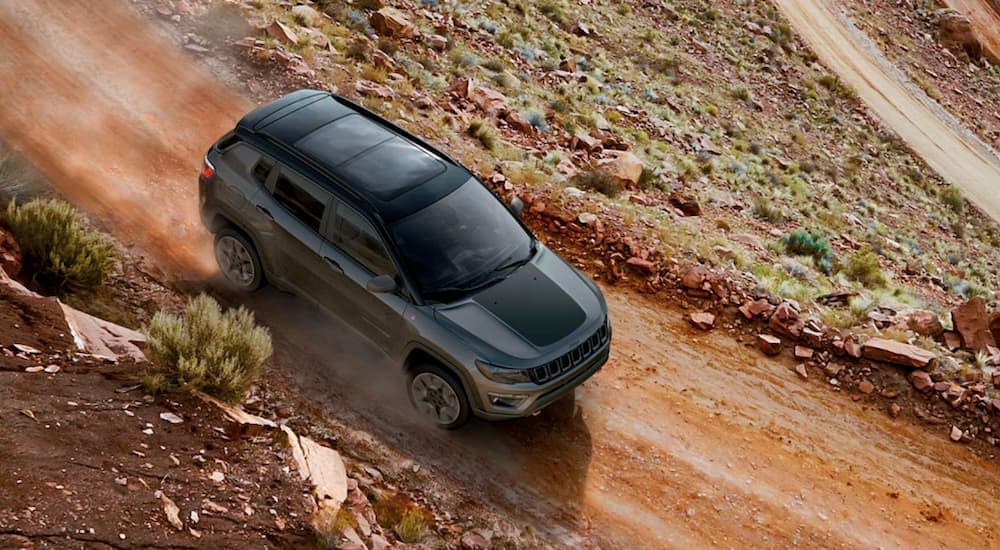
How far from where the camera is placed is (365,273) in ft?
28.8

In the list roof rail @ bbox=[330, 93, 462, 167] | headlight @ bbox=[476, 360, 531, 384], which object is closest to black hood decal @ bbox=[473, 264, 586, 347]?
headlight @ bbox=[476, 360, 531, 384]

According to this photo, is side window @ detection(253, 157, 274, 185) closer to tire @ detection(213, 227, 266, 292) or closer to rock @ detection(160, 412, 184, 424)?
tire @ detection(213, 227, 266, 292)

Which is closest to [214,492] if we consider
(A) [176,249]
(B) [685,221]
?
(A) [176,249]

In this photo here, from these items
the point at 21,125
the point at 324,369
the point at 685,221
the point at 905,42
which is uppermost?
the point at 905,42

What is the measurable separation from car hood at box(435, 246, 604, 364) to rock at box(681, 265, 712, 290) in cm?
316

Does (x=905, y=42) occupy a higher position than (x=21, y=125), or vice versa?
(x=905, y=42)

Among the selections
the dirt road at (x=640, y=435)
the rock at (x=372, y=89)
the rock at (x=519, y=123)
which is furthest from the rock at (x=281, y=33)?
the rock at (x=519, y=123)

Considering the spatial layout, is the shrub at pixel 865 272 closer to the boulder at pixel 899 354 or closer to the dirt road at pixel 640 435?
the boulder at pixel 899 354

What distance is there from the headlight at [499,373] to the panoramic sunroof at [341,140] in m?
2.69

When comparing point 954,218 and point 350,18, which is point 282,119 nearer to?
point 350,18

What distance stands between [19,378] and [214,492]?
1.84 metres

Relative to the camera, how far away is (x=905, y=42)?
124 feet

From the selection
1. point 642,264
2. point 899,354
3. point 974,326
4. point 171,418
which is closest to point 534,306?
point 171,418

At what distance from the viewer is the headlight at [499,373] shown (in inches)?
324
